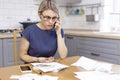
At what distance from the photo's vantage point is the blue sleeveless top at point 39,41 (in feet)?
6.12

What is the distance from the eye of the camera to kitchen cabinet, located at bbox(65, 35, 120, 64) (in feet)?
9.16

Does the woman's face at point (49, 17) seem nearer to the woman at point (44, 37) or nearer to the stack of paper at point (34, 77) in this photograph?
the woman at point (44, 37)

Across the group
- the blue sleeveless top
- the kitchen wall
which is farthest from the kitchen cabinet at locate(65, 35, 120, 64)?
the blue sleeveless top

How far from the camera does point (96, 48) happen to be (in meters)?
3.07

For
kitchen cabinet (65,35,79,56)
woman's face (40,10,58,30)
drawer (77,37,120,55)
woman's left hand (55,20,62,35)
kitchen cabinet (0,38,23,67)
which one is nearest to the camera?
woman's face (40,10,58,30)

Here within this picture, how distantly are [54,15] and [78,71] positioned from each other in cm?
61

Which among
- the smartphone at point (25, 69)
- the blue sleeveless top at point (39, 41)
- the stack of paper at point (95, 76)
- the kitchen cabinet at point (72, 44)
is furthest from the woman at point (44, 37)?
the kitchen cabinet at point (72, 44)

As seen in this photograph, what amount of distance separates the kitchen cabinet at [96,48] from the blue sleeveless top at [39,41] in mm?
1169

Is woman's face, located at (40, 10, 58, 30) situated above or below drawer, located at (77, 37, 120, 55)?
above

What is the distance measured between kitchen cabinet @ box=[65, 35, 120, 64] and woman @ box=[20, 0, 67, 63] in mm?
1092

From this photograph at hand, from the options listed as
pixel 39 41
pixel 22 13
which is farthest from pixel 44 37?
pixel 22 13

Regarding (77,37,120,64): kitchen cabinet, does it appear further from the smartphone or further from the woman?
the smartphone

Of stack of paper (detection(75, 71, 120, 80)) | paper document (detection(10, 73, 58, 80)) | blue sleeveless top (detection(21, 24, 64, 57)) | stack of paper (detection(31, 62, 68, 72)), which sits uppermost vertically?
blue sleeveless top (detection(21, 24, 64, 57))

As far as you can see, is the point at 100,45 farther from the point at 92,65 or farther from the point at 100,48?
the point at 92,65
